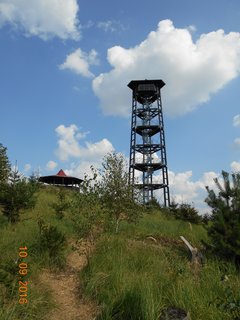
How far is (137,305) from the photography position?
22.8ft

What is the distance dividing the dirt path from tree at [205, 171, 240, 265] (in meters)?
3.90

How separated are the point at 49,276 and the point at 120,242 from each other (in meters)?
2.54

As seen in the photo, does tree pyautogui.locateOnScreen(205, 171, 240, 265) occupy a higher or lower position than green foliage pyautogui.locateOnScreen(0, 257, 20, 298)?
higher

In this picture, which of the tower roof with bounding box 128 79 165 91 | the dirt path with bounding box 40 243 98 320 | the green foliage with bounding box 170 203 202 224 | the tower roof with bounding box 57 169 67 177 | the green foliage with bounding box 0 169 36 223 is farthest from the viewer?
the tower roof with bounding box 57 169 67 177

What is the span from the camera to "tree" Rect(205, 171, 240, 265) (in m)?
10.7

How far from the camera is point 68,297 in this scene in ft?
27.9

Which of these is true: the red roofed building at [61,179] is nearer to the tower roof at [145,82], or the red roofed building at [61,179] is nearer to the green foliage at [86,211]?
the tower roof at [145,82]

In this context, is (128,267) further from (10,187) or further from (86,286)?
(10,187)

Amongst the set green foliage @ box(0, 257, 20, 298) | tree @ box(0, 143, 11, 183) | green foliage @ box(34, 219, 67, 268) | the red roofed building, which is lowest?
green foliage @ box(0, 257, 20, 298)

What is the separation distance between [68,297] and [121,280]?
4.24ft

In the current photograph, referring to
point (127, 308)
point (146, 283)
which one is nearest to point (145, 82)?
point (146, 283)

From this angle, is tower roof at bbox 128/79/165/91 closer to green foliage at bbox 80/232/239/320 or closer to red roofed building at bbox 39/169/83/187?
red roofed building at bbox 39/169/83/187

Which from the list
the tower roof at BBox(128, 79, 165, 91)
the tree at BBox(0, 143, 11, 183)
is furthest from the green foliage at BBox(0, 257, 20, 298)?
the tower roof at BBox(128, 79, 165, 91)

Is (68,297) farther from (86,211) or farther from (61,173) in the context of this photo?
(61,173)
